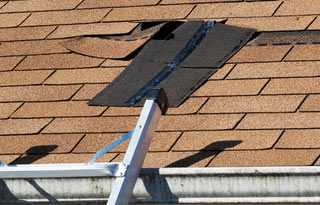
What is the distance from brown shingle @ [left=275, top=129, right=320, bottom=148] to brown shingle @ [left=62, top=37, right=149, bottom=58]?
4.90ft

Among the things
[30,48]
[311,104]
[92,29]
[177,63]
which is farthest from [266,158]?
[30,48]

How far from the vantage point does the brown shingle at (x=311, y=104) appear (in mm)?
4172

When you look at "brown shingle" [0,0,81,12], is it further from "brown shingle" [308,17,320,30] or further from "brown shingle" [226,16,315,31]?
"brown shingle" [308,17,320,30]

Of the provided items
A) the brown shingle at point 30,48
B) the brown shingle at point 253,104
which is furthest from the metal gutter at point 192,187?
the brown shingle at point 30,48

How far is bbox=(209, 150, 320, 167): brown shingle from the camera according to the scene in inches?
146

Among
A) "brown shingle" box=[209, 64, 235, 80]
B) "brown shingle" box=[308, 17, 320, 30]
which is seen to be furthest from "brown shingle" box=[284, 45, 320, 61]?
"brown shingle" box=[209, 64, 235, 80]

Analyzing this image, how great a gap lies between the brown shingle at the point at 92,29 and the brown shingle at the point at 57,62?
26cm

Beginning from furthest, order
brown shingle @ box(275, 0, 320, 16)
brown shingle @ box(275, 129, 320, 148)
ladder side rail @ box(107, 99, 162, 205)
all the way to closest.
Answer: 1. brown shingle @ box(275, 0, 320, 16)
2. brown shingle @ box(275, 129, 320, 148)
3. ladder side rail @ box(107, 99, 162, 205)

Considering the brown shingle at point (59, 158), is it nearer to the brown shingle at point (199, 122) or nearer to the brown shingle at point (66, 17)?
the brown shingle at point (199, 122)

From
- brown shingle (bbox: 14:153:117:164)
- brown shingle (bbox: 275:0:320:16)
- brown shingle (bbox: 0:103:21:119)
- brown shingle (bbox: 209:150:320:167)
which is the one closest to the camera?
brown shingle (bbox: 209:150:320:167)

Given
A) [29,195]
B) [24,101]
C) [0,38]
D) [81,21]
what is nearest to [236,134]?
[29,195]

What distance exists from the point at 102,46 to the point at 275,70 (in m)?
1.25

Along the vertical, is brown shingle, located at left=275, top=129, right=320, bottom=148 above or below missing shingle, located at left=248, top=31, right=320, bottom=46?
below

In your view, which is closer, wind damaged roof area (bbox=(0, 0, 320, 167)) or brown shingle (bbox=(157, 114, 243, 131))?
wind damaged roof area (bbox=(0, 0, 320, 167))
